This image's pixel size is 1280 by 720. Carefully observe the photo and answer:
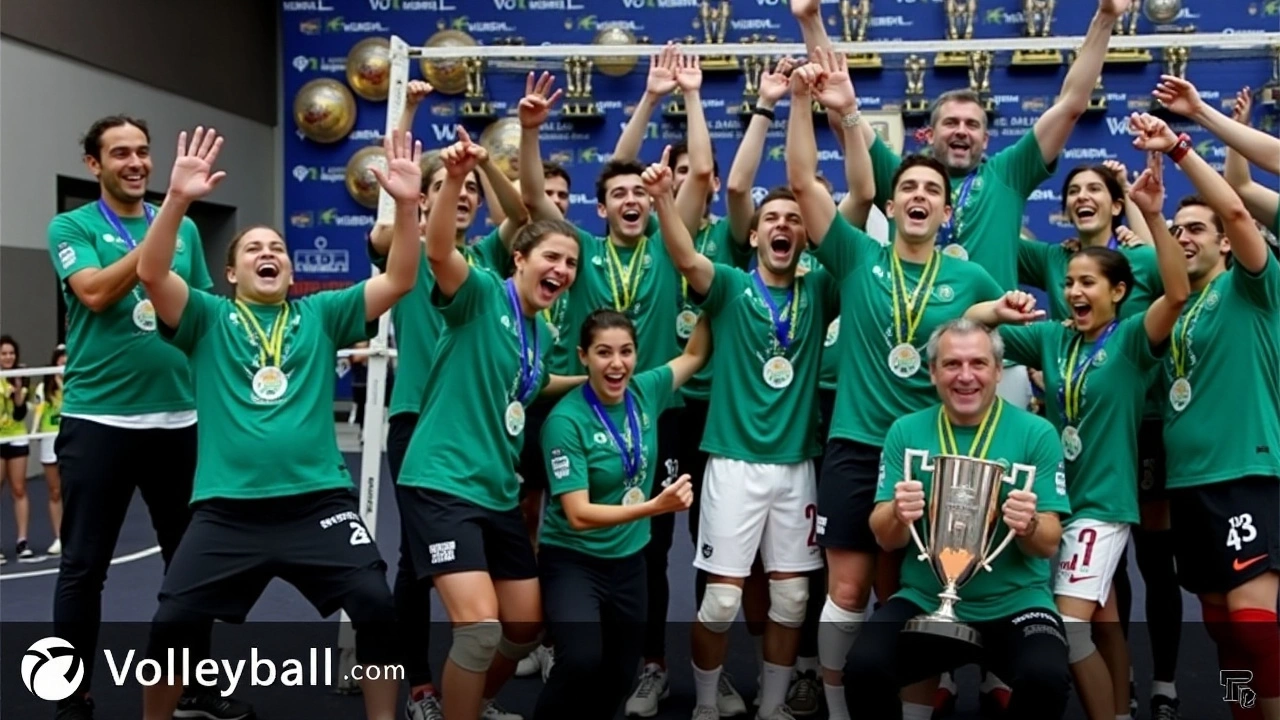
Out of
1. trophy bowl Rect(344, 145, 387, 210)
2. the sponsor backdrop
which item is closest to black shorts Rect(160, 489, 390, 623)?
the sponsor backdrop

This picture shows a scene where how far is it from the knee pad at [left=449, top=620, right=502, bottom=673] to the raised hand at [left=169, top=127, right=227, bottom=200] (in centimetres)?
149

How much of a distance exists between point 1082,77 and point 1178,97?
0.47 metres

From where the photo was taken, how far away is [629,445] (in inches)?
145

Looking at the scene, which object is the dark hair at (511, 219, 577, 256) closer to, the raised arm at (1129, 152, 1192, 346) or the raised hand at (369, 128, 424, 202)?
the raised hand at (369, 128, 424, 202)

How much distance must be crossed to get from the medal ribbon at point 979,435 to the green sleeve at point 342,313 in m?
1.82

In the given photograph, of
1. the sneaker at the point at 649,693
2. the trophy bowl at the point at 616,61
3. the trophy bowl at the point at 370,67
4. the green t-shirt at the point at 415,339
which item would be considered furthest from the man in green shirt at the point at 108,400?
the trophy bowl at the point at 370,67

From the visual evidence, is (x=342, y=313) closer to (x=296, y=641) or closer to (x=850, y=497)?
(x=850, y=497)

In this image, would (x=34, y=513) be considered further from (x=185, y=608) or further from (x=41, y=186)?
(x=185, y=608)

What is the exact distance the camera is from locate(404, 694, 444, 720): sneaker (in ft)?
13.0

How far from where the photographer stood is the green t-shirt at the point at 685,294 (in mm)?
4496

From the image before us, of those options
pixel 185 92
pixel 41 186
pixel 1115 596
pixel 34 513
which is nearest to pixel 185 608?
pixel 1115 596

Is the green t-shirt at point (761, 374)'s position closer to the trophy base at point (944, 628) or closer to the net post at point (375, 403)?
the trophy base at point (944, 628)

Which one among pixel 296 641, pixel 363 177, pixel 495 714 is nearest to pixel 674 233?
pixel 495 714

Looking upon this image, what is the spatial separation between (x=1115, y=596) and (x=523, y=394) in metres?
2.18
